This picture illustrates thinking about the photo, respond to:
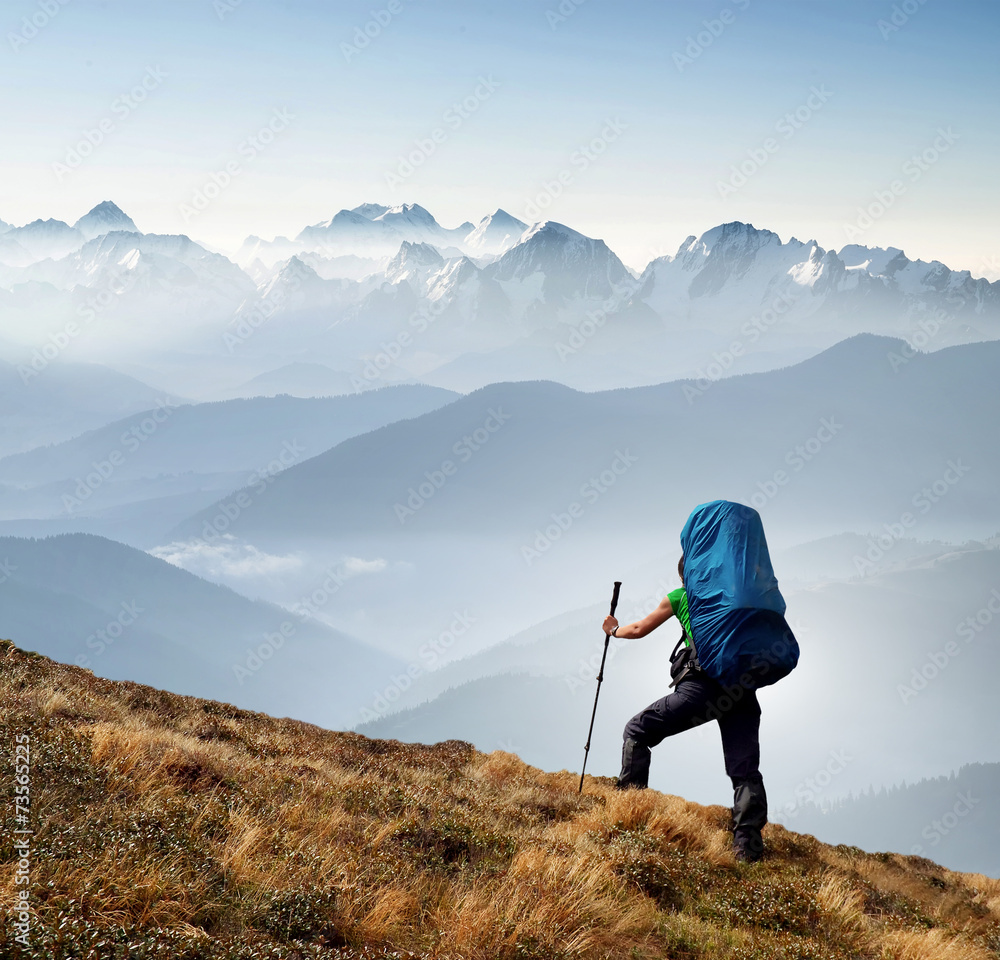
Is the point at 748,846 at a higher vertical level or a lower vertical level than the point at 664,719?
lower

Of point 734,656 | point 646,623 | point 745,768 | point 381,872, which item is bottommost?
point 381,872

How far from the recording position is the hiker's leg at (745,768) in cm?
756

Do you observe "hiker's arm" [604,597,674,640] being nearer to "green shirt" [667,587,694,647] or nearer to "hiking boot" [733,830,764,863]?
"green shirt" [667,587,694,647]

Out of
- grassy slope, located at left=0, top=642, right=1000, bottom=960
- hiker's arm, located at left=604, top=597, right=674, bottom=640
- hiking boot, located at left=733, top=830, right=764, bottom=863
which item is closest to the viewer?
grassy slope, located at left=0, top=642, right=1000, bottom=960

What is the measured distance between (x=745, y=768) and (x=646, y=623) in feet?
5.66

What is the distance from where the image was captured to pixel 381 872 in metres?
5.04

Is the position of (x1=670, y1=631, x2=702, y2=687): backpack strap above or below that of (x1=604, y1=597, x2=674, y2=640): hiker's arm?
below

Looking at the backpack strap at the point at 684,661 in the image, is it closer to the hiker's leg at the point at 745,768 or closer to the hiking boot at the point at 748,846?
the hiker's leg at the point at 745,768

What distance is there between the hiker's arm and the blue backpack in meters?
0.28

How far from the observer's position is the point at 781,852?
8.08 meters

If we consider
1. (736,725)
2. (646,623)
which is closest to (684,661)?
(646,623)

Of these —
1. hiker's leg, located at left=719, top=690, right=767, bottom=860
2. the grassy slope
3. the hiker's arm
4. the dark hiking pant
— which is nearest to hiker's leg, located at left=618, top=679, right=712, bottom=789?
the dark hiking pant

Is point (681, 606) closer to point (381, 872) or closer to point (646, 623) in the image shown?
point (646, 623)

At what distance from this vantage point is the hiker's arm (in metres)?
7.83
